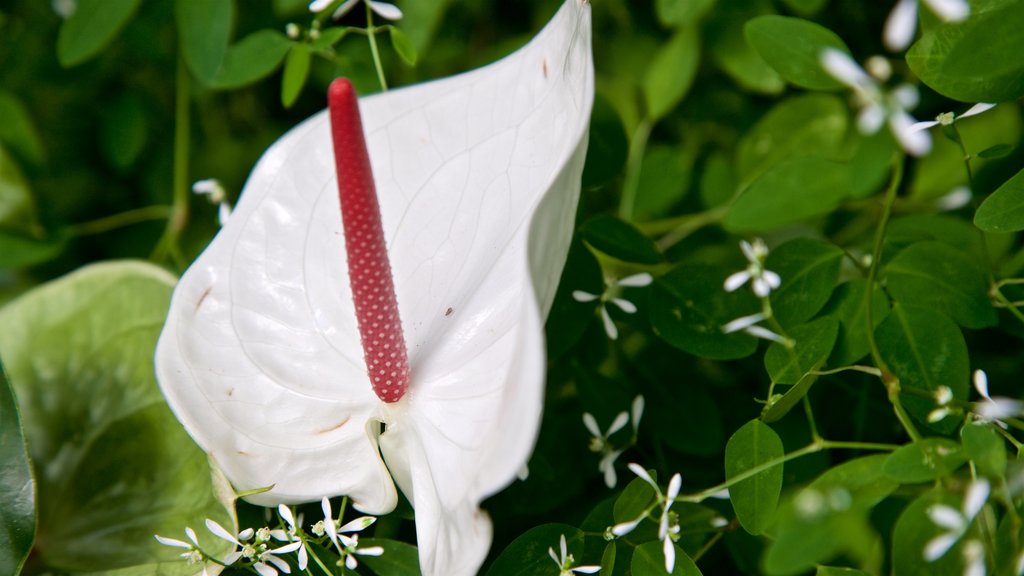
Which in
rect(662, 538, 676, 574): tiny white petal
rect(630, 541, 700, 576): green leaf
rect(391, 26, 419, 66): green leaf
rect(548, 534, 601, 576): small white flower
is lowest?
rect(630, 541, 700, 576): green leaf

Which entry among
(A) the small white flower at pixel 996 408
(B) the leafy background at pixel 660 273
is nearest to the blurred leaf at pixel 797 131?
(B) the leafy background at pixel 660 273

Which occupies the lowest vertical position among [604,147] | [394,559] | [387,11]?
[394,559]

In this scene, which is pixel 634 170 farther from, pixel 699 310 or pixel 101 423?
pixel 101 423

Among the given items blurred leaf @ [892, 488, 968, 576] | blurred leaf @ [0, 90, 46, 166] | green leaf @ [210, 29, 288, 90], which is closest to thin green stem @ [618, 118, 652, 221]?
green leaf @ [210, 29, 288, 90]

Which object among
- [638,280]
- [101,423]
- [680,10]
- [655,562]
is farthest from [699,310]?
[101,423]

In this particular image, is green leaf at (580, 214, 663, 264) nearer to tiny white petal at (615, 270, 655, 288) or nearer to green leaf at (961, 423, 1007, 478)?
tiny white petal at (615, 270, 655, 288)

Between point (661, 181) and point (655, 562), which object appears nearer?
point (655, 562)
